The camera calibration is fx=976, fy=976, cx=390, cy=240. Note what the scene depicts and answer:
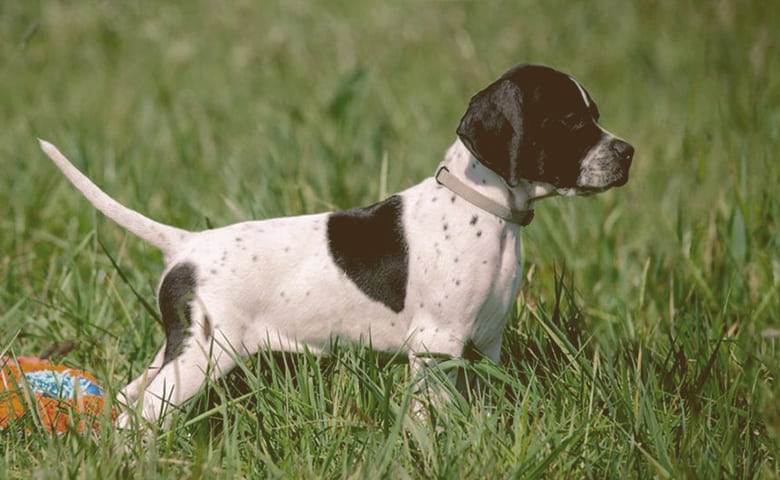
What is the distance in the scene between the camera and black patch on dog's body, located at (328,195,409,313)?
292 cm

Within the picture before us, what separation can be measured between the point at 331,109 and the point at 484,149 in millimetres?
2969

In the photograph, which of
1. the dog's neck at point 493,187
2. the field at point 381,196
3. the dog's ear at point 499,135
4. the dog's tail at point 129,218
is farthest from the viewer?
the dog's tail at point 129,218

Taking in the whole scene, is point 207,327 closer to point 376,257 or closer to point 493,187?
point 376,257

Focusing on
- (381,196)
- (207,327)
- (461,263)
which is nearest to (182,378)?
(207,327)

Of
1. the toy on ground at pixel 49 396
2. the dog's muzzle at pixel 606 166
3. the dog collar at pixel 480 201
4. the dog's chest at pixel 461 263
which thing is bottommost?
the toy on ground at pixel 49 396

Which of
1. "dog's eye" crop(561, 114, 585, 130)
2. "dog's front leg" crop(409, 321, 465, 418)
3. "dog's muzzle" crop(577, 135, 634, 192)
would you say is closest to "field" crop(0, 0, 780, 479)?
"dog's front leg" crop(409, 321, 465, 418)

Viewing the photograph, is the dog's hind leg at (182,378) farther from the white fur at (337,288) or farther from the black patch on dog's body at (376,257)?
the black patch on dog's body at (376,257)

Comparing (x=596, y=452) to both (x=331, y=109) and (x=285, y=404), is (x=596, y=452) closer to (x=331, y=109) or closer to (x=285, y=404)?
(x=285, y=404)

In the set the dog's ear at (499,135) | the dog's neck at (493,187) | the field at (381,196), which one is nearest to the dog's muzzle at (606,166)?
the dog's neck at (493,187)

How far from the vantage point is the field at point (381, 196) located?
2.64 m

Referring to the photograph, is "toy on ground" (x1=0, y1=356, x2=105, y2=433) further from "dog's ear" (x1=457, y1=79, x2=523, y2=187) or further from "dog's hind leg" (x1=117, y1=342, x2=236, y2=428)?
"dog's ear" (x1=457, y1=79, x2=523, y2=187)

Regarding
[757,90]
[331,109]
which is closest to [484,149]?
[757,90]

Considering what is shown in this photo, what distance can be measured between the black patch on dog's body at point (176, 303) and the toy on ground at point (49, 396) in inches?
10.6

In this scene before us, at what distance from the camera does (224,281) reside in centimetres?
284
